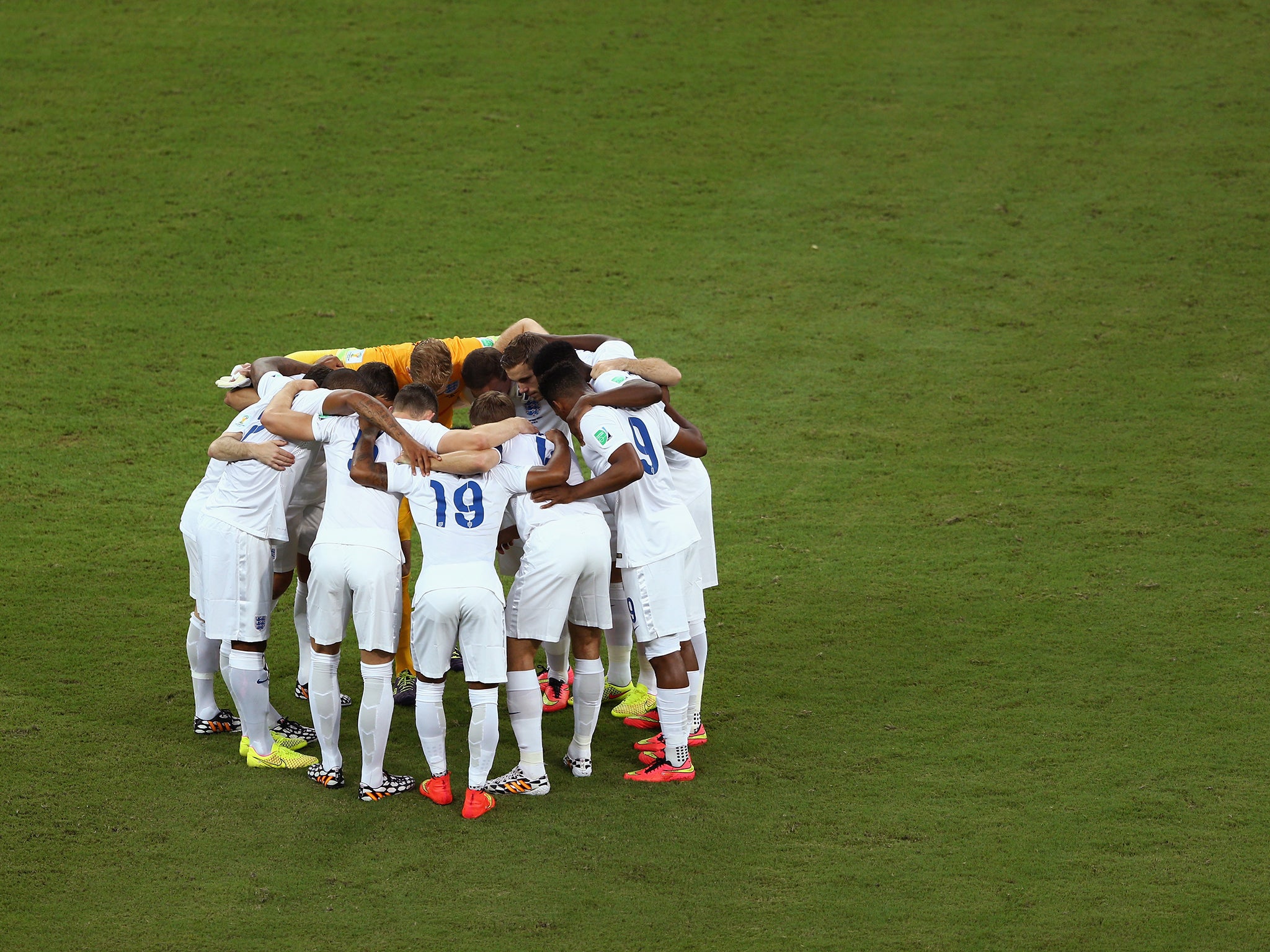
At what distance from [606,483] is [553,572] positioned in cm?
44

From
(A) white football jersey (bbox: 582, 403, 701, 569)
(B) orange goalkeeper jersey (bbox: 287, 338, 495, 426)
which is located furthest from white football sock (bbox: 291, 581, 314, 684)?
(A) white football jersey (bbox: 582, 403, 701, 569)

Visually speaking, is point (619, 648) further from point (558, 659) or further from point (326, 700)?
point (326, 700)

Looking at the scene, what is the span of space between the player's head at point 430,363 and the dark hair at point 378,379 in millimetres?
269

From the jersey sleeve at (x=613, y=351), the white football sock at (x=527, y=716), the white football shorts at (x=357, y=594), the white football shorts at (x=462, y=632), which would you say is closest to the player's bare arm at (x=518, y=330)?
the jersey sleeve at (x=613, y=351)

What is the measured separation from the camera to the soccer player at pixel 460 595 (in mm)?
5180

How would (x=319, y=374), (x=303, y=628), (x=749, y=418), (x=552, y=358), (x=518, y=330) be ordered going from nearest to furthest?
(x=552, y=358)
(x=319, y=374)
(x=303, y=628)
(x=518, y=330)
(x=749, y=418)

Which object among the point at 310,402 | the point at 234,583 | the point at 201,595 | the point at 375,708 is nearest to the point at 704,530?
the point at 375,708

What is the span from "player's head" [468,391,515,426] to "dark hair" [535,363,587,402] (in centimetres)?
18

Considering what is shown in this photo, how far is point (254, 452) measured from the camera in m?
5.57

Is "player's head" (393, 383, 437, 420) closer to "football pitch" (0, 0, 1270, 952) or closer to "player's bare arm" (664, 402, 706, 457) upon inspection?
"player's bare arm" (664, 402, 706, 457)

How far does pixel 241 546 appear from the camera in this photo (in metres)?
5.56

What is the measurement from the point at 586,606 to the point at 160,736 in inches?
84.8

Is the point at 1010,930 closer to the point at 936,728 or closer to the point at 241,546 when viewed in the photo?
the point at 936,728

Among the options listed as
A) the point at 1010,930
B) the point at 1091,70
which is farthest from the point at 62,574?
the point at 1091,70
